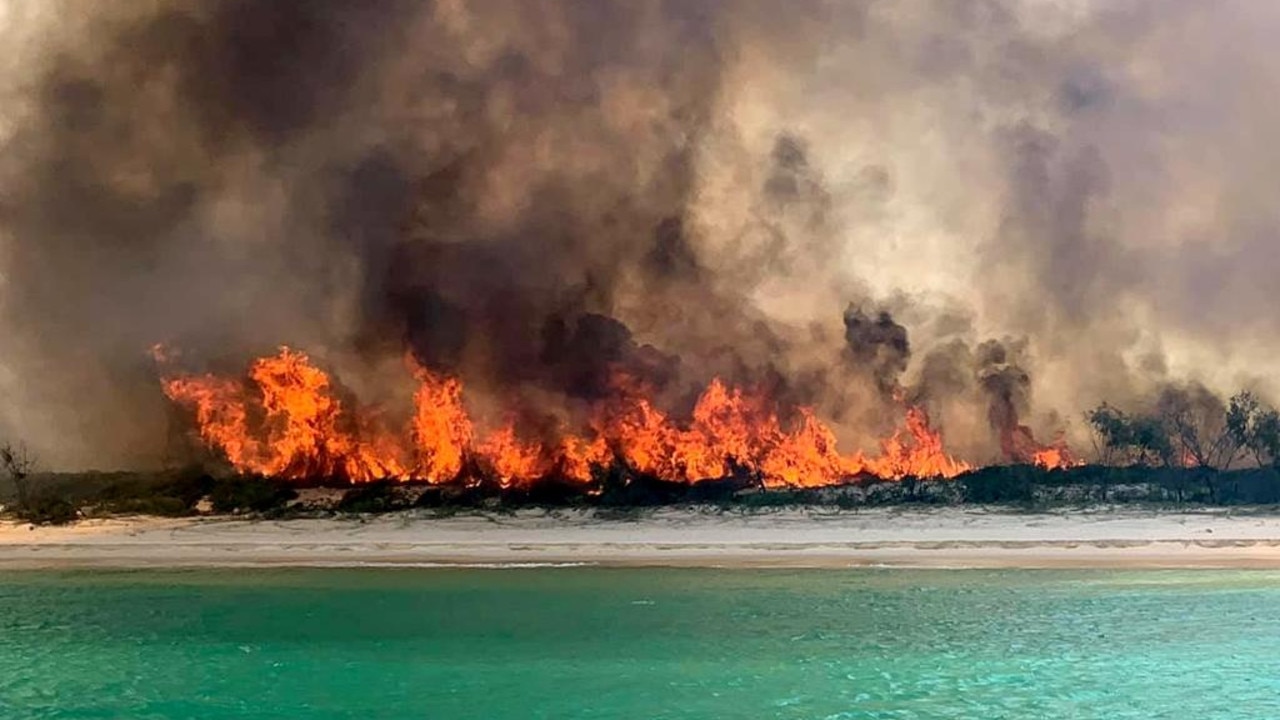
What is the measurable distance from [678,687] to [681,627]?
182 inches

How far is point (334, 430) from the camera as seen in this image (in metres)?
36.2

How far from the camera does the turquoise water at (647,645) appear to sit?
16672mm

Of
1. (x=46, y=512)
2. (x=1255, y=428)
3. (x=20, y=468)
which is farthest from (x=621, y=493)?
(x=1255, y=428)

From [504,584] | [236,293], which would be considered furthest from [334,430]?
[504,584]

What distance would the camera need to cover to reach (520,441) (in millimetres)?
36562

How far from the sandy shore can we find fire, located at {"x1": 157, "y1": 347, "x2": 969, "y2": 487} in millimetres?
1592

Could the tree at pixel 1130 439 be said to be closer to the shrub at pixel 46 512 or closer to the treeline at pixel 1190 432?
the treeline at pixel 1190 432

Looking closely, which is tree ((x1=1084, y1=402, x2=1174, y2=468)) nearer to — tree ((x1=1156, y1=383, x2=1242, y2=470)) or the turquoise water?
tree ((x1=1156, y1=383, x2=1242, y2=470))

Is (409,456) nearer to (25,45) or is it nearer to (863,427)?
(863,427)

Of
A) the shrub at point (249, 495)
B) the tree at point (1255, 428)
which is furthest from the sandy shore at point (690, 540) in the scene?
the tree at point (1255, 428)

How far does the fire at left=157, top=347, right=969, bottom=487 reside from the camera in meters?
35.7

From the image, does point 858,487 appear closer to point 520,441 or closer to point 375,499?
point 520,441

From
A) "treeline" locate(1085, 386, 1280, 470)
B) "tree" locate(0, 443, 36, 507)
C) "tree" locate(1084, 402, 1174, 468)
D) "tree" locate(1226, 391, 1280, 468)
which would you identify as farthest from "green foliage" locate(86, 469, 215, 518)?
"tree" locate(1226, 391, 1280, 468)

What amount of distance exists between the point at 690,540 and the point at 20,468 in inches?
792
